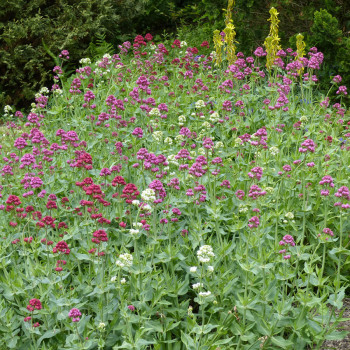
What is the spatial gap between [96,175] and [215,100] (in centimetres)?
255

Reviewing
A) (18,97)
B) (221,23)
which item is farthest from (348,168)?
(18,97)

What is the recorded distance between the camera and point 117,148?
4.87 meters

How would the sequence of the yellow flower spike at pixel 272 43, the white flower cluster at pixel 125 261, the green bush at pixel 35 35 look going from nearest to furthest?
the white flower cluster at pixel 125 261, the yellow flower spike at pixel 272 43, the green bush at pixel 35 35

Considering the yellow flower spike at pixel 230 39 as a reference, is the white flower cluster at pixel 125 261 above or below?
above

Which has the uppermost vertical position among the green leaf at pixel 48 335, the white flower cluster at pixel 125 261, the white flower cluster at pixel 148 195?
the white flower cluster at pixel 148 195

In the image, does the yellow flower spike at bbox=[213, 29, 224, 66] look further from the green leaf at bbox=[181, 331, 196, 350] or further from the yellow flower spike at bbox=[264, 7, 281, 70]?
the green leaf at bbox=[181, 331, 196, 350]

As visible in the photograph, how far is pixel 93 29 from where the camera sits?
973cm

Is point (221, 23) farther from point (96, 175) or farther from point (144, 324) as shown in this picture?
point (144, 324)

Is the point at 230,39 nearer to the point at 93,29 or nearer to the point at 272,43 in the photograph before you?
the point at 272,43

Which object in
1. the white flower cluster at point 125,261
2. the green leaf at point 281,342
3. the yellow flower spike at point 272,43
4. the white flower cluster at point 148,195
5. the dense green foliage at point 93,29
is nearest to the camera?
the white flower cluster at point 125,261

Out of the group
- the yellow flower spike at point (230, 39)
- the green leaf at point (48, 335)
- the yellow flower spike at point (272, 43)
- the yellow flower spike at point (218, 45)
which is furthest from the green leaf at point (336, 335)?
the yellow flower spike at point (218, 45)

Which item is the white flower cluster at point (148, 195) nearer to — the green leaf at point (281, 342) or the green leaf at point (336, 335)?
the green leaf at point (281, 342)

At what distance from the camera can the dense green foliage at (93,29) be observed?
762 cm

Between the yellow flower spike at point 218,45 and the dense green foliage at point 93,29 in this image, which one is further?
the dense green foliage at point 93,29
